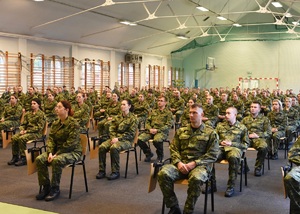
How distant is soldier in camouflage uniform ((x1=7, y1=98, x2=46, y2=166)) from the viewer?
20.3 feet

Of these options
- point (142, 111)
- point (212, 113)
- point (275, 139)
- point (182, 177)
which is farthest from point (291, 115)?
point (182, 177)

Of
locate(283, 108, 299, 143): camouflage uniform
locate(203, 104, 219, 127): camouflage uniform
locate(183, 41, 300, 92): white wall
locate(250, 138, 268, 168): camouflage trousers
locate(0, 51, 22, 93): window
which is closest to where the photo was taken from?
locate(250, 138, 268, 168): camouflage trousers

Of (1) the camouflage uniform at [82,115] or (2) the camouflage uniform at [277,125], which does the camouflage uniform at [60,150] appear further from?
(2) the camouflage uniform at [277,125]

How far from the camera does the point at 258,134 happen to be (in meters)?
5.86

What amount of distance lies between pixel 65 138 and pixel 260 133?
3.11 m

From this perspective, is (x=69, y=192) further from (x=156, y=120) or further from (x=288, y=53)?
(x=288, y=53)

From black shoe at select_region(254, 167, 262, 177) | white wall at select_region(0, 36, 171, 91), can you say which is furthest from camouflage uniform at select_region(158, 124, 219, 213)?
white wall at select_region(0, 36, 171, 91)

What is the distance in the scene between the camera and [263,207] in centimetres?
420

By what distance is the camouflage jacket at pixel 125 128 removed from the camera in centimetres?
558

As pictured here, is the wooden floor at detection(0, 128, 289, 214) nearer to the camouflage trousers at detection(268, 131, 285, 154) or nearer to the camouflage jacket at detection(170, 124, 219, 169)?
the camouflage jacket at detection(170, 124, 219, 169)

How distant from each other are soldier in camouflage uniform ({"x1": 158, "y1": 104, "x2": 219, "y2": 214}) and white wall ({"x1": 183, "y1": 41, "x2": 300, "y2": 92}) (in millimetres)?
19950

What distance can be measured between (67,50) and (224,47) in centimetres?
1226

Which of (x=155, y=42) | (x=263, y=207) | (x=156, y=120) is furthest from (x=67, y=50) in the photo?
(x=263, y=207)

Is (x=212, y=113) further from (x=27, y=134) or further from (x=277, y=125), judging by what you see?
(x=27, y=134)
